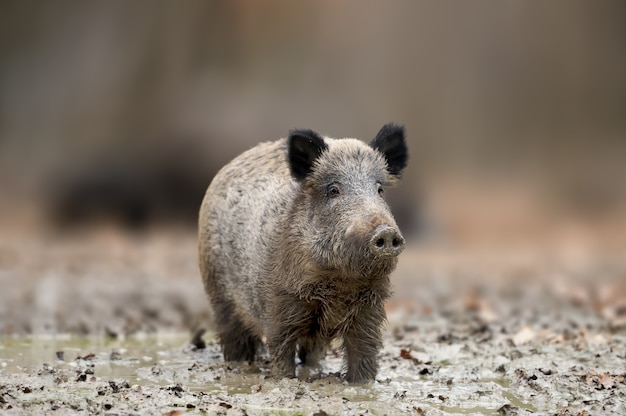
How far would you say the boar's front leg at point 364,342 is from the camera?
636 cm

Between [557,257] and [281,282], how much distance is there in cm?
1067

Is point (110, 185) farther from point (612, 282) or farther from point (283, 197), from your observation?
point (283, 197)

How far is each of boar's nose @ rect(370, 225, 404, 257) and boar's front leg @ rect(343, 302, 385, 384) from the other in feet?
2.97

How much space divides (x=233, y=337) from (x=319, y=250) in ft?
5.40

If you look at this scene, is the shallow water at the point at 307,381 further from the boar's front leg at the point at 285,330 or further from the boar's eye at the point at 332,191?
the boar's eye at the point at 332,191

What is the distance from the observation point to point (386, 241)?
550 centimetres

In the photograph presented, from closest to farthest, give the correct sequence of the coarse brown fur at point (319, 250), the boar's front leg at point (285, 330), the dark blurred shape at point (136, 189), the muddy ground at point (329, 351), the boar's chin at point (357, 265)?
the muddy ground at point (329, 351) < the boar's chin at point (357, 265) < the coarse brown fur at point (319, 250) < the boar's front leg at point (285, 330) < the dark blurred shape at point (136, 189)

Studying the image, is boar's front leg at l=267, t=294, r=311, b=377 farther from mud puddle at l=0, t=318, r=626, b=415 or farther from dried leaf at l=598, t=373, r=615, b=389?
dried leaf at l=598, t=373, r=615, b=389

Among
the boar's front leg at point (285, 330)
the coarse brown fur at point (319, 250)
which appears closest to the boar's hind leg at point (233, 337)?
the coarse brown fur at point (319, 250)

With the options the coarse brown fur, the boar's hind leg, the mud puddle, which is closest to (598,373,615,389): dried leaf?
the mud puddle

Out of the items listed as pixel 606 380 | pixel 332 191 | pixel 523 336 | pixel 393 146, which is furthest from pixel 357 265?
pixel 523 336

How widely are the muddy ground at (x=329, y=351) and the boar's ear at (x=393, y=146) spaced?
5.10 feet

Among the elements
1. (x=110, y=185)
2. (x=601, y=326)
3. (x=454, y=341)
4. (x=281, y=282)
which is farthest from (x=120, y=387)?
(x=110, y=185)

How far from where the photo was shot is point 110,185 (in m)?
17.1
